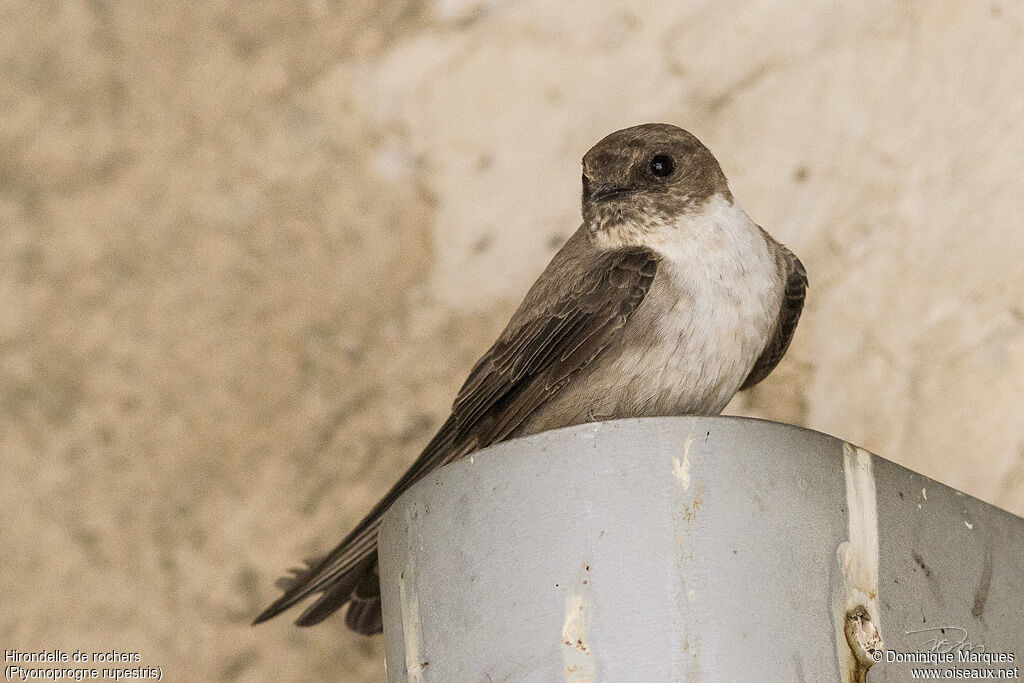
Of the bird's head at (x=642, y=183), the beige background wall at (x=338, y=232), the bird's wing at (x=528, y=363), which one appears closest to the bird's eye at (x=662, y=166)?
the bird's head at (x=642, y=183)

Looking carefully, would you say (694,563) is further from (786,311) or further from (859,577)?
(786,311)

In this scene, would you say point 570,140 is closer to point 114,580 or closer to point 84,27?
point 84,27

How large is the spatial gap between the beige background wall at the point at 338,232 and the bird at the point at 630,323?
18.1 inches

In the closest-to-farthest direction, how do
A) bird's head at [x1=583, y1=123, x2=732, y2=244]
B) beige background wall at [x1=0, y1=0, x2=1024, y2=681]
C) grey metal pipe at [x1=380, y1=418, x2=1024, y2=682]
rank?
1. grey metal pipe at [x1=380, y1=418, x2=1024, y2=682]
2. bird's head at [x1=583, y1=123, x2=732, y2=244]
3. beige background wall at [x1=0, y1=0, x2=1024, y2=681]

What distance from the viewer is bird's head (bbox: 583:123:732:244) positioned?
1986 millimetres

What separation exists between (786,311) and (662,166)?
30 centimetres

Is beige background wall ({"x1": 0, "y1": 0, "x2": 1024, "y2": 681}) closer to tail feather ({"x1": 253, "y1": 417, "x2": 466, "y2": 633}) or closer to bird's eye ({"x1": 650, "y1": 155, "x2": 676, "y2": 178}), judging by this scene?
tail feather ({"x1": 253, "y1": 417, "x2": 466, "y2": 633})

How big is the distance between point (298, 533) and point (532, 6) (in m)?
1.14

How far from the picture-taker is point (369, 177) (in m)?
2.67

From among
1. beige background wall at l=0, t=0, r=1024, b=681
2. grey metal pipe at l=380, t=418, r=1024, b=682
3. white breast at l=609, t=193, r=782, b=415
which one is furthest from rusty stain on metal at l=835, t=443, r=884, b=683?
beige background wall at l=0, t=0, r=1024, b=681

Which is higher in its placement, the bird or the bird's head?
the bird's head

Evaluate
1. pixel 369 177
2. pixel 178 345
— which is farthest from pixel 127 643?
pixel 369 177

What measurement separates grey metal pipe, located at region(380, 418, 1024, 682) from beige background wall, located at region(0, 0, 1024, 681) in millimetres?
879
